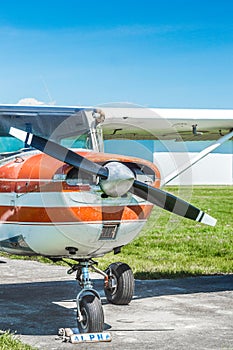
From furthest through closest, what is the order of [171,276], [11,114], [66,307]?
1. [171,276]
2. [66,307]
3. [11,114]

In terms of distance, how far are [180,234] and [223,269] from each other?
18.1ft

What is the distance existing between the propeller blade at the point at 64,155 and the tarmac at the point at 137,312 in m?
1.62

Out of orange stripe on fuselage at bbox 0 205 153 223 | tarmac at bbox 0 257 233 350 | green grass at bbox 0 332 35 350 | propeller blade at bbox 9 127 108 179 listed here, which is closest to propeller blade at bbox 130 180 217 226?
orange stripe on fuselage at bbox 0 205 153 223

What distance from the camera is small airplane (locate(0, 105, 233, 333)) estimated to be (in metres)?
6.14

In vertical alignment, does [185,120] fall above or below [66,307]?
above

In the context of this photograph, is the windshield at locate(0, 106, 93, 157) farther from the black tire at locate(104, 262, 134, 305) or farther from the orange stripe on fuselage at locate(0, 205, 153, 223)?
the black tire at locate(104, 262, 134, 305)

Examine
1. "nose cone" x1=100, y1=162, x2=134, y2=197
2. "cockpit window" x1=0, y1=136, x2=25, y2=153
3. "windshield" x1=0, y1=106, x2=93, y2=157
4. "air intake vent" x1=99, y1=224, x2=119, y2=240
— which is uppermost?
"windshield" x1=0, y1=106, x2=93, y2=157

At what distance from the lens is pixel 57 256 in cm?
682

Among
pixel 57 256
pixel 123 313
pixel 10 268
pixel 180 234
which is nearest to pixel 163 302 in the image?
pixel 123 313

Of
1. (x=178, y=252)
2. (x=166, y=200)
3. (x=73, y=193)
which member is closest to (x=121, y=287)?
(x=166, y=200)

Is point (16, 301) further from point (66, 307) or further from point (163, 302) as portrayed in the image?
point (163, 302)

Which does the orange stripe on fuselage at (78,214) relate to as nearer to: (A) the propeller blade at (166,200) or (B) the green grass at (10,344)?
(A) the propeller blade at (166,200)

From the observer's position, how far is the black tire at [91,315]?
6418 mm

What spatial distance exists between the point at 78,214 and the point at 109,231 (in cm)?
39
